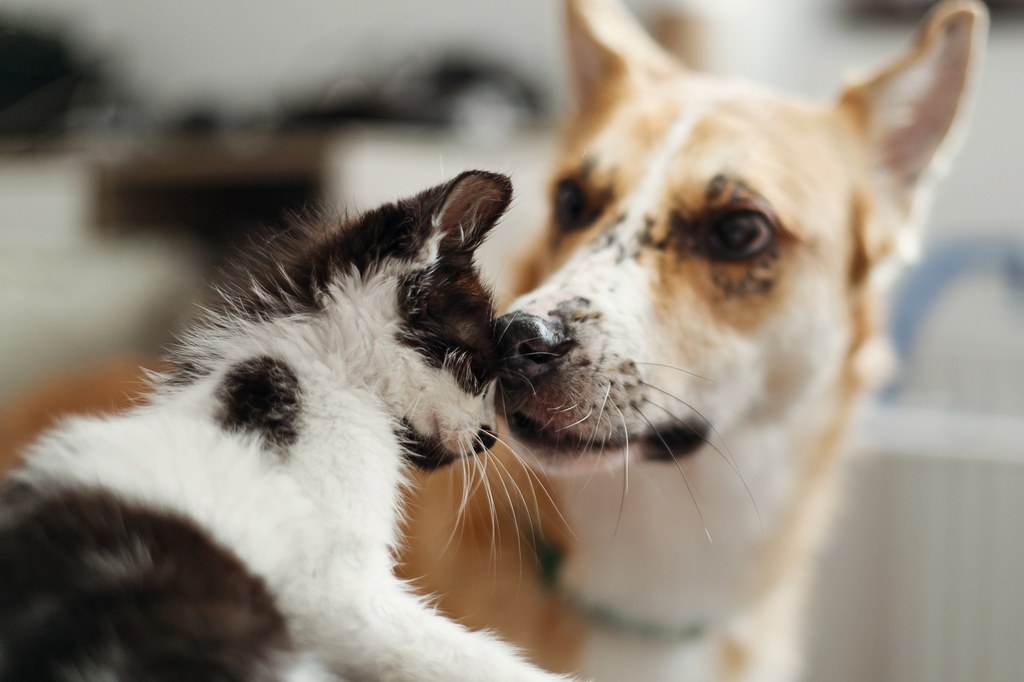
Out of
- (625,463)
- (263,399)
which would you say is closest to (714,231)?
(625,463)

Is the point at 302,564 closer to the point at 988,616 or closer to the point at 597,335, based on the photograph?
the point at 597,335

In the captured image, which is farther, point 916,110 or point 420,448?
point 916,110

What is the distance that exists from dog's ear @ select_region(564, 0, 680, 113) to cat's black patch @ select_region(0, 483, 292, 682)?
0.71 meters

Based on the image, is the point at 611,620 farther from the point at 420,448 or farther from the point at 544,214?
the point at 420,448

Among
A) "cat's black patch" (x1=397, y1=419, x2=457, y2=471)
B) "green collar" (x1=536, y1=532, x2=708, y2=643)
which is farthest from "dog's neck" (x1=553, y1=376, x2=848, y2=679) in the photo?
"cat's black patch" (x1=397, y1=419, x2=457, y2=471)

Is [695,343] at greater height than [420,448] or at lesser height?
greater

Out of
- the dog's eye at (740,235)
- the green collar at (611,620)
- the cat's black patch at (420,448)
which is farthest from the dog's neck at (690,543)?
the cat's black patch at (420,448)

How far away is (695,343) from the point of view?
2.20ft

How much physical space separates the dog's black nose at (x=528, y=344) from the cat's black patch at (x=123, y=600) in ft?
0.41

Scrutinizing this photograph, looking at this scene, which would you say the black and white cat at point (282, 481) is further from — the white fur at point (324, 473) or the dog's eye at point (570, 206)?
the dog's eye at point (570, 206)

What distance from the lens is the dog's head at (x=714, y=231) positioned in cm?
53

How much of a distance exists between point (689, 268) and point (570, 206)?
0.11m

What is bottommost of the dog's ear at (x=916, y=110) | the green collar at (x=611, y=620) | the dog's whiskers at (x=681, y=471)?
the green collar at (x=611, y=620)

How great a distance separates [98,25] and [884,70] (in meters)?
2.43
